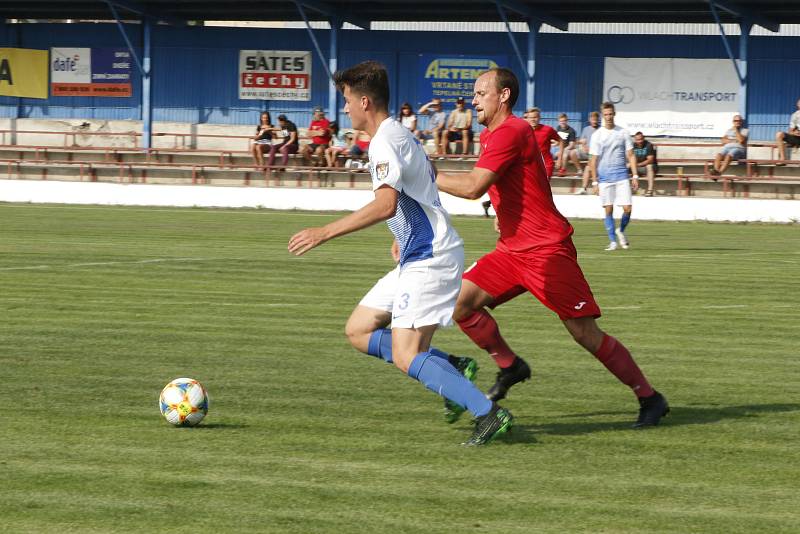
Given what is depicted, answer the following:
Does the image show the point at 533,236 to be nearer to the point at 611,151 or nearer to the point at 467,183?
the point at 467,183

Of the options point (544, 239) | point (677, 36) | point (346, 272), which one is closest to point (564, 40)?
point (677, 36)

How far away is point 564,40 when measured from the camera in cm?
3962

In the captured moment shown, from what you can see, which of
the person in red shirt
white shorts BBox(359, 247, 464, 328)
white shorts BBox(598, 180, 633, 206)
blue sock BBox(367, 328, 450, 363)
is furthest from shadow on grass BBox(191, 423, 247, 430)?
white shorts BBox(598, 180, 633, 206)

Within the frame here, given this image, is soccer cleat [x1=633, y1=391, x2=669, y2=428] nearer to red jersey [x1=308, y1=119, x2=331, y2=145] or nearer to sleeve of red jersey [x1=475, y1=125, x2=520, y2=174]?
sleeve of red jersey [x1=475, y1=125, x2=520, y2=174]

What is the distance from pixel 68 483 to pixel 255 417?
5.63 ft

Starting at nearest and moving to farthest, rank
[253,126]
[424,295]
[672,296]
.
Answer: [424,295]
[672,296]
[253,126]

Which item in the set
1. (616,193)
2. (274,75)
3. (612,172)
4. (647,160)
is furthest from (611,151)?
(274,75)

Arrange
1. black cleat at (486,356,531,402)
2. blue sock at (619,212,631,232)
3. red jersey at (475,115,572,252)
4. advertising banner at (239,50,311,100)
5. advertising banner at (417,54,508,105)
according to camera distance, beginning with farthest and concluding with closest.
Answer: advertising banner at (239,50,311,100) < advertising banner at (417,54,508,105) < blue sock at (619,212,631,232) < black cleat at (486,356,531,402) < red jersey at (475,115,572,252)

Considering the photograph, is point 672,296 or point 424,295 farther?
point 672,296

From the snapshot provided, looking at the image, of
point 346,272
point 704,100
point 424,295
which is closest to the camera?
point 424,295

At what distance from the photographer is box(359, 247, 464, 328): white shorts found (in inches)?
251

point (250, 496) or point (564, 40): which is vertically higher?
point (564, 40)

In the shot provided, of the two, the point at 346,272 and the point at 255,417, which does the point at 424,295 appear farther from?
the point at 346,272

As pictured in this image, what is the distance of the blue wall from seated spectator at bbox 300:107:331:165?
475cm
